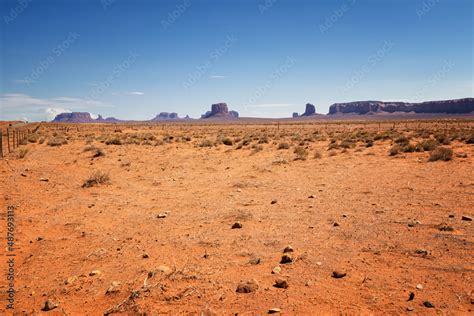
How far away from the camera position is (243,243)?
557cm

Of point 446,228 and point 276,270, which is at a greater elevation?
point 446,228

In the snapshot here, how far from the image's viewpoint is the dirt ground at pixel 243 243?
→ 3809 millimetres

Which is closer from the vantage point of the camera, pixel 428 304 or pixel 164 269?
pixel 428 304

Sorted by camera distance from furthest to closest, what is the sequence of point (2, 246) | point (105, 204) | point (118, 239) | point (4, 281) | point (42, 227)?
1. point (105, 204)
2. point (42, 227)
3. point (118, 239)
4. point (2, 246)
5. point (4, 281)

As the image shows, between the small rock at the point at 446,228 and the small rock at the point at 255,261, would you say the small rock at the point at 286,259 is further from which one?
the small rock at the point at 446,228

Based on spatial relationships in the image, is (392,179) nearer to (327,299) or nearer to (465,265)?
(465,265)

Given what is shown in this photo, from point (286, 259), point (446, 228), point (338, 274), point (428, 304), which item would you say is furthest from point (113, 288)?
point (446, 228)

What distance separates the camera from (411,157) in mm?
15359

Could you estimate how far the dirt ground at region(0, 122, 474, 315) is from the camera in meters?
3.81

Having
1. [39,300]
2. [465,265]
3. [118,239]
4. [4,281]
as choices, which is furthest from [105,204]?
[465,265]

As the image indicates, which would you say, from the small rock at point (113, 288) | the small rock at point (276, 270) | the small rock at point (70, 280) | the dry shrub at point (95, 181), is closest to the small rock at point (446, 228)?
the small rock at point (276, 270)

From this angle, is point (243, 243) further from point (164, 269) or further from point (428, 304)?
point (428, 304)

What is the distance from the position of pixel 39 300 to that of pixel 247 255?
2930 millimetres

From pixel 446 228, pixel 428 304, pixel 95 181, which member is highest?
pixel 95 181
